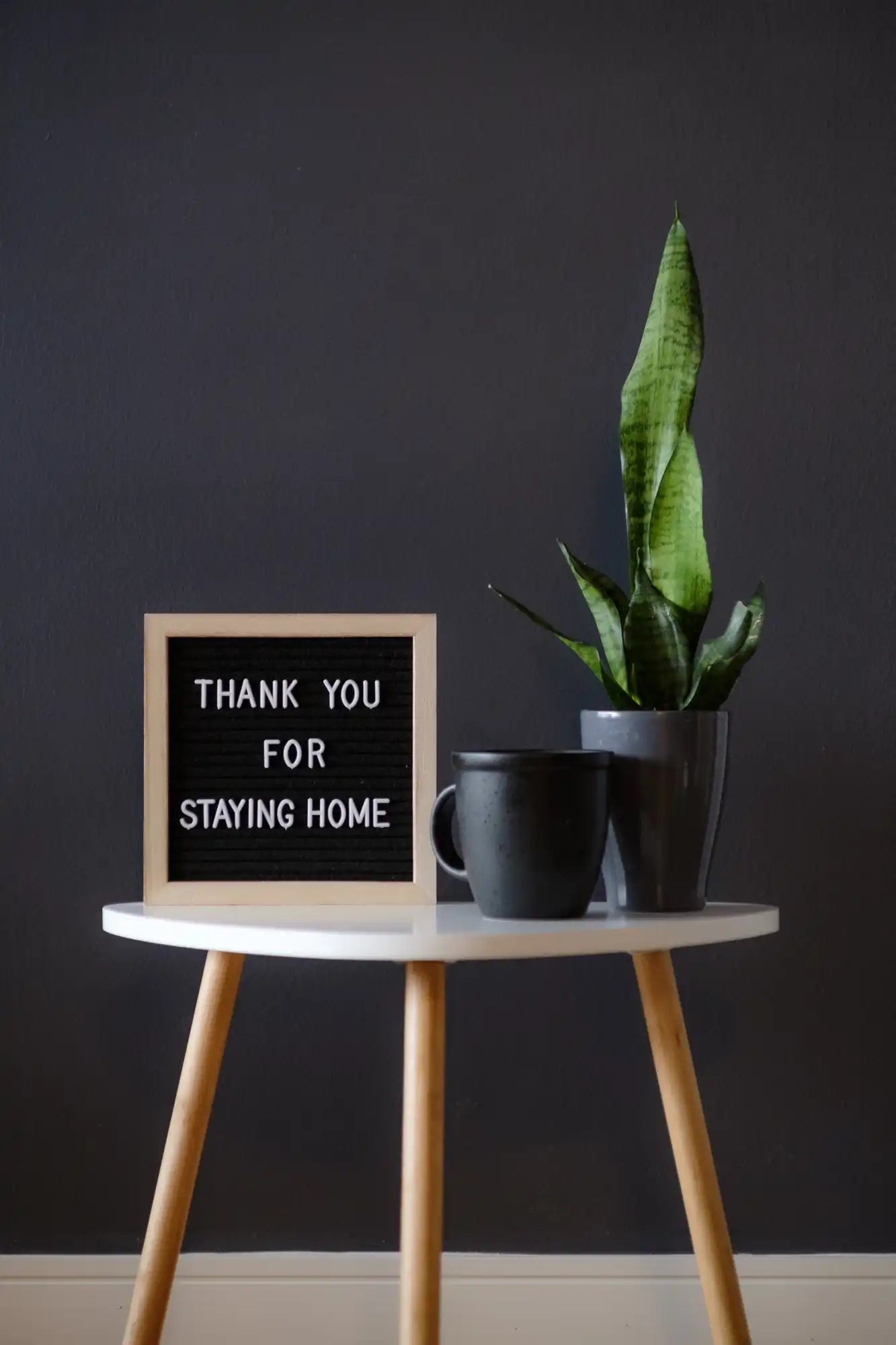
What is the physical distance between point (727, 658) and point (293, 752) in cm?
31

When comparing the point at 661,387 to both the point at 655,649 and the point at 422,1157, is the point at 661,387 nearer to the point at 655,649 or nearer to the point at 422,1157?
the point at 655,649

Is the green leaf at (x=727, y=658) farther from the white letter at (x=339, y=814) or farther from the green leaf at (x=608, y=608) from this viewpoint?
the white letter at (x=339, y=814)

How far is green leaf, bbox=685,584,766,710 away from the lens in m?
0.82

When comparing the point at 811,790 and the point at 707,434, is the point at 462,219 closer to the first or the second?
the point at 707,434

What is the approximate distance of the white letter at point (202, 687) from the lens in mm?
892

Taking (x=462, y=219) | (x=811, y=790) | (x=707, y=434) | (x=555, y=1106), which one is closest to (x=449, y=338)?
(x=462, y=219)

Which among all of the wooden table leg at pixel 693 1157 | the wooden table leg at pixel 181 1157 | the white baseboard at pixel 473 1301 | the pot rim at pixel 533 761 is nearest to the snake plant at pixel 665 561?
the pot rim at pixel 533 761

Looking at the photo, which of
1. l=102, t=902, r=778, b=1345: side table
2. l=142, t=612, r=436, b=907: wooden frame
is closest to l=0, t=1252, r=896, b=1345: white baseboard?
l=102, t=902, r=778, b=1345: side table

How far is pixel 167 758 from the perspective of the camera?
88 cm

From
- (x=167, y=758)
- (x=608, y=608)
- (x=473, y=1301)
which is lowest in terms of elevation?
(x=473, y=1301)

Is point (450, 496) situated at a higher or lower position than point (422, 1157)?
higher

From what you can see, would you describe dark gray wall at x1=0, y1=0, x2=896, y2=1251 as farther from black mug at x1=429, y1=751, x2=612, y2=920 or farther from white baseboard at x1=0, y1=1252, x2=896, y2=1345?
black mug at x1=429, y1=751, x2=612, y2=920

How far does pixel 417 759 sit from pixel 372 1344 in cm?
56

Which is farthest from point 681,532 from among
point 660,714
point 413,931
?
point 413,931
